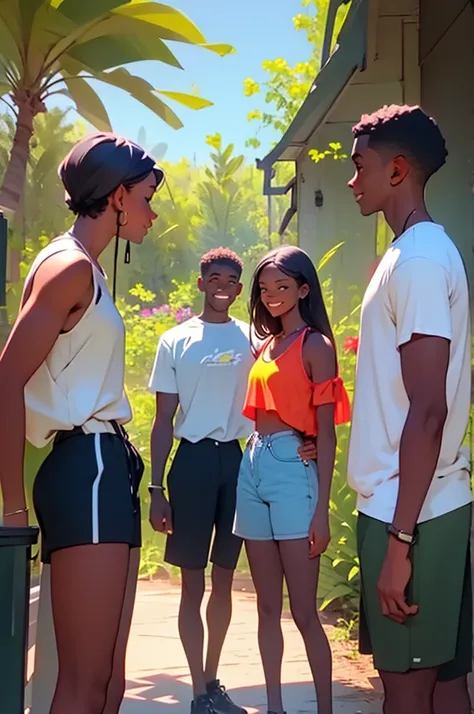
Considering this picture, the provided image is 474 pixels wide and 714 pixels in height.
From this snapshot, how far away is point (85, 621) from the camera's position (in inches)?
60.7

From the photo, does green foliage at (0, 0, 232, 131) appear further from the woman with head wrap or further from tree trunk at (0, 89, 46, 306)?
the woman with head wrap

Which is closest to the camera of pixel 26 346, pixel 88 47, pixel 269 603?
pixel 26 346

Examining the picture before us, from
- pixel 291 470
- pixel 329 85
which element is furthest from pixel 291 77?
pixel 291 470

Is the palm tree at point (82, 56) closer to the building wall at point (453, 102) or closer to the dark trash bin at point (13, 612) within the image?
the building wall at point (453, 102)

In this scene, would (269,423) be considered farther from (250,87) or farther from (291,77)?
(291,77)

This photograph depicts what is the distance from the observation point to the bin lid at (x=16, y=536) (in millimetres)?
1538

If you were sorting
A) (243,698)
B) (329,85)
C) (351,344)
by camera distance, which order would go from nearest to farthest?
(243,698) < (329,85) < (351,344)

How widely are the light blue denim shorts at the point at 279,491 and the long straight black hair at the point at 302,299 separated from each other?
405 millimetres

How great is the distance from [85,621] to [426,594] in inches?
27.9

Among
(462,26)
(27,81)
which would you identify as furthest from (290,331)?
(27,81)

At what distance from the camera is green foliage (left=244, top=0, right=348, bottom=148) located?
5027mm

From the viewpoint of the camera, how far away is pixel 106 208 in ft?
5.74

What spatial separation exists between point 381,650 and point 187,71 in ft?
14.3

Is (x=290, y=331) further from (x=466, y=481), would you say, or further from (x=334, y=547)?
(x=334, y=547)
